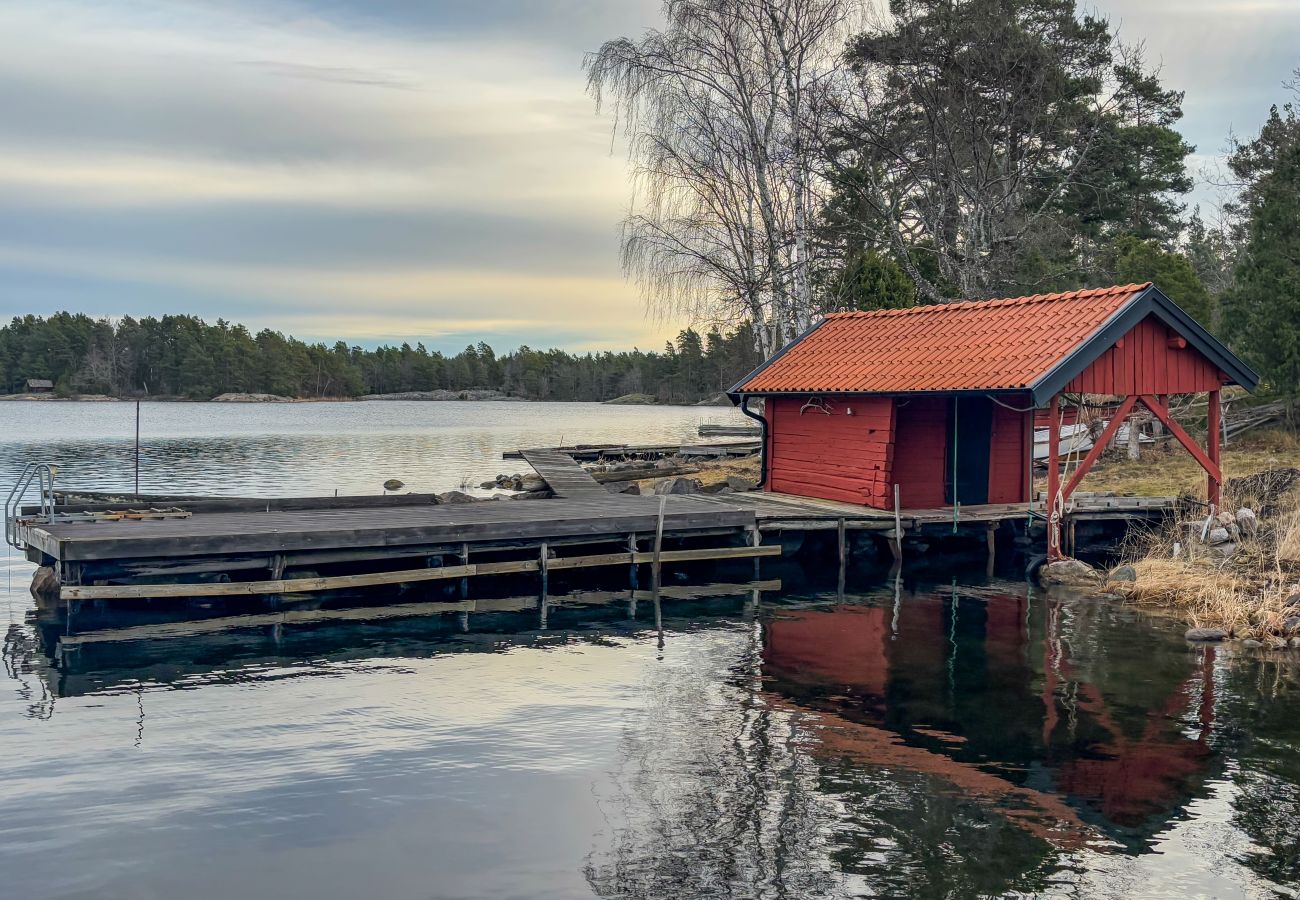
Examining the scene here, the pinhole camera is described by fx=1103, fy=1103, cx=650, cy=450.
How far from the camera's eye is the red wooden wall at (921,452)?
22031 millimetres

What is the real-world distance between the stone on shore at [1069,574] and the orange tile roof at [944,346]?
3.69m

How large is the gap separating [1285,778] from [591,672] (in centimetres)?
762

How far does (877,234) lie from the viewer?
3384 cm

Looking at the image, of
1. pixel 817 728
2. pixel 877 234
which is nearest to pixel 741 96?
pixel 877 234

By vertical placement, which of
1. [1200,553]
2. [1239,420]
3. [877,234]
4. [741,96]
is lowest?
[1200,553]

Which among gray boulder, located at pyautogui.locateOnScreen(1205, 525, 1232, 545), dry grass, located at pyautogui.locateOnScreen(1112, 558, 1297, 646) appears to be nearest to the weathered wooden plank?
dry grass, located at pyautogui.locateOnScreen(1112, 558, 1297, 646)

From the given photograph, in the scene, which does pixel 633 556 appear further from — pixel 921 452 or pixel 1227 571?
pixel 1227 571

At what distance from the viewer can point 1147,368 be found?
65.4 feet

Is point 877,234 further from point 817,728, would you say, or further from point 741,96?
point 817,728

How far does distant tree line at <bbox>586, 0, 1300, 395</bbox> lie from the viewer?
2897cm

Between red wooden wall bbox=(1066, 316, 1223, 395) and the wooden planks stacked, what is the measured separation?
1036cm

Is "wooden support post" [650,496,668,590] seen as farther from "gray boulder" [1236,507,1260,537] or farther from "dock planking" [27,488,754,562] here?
"gray boulder" [1236,507,1260,537]

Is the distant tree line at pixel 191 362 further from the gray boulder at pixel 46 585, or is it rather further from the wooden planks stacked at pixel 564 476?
the gray boulder at pixel 46 585

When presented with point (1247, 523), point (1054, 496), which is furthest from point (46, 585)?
point (1247, 523)
